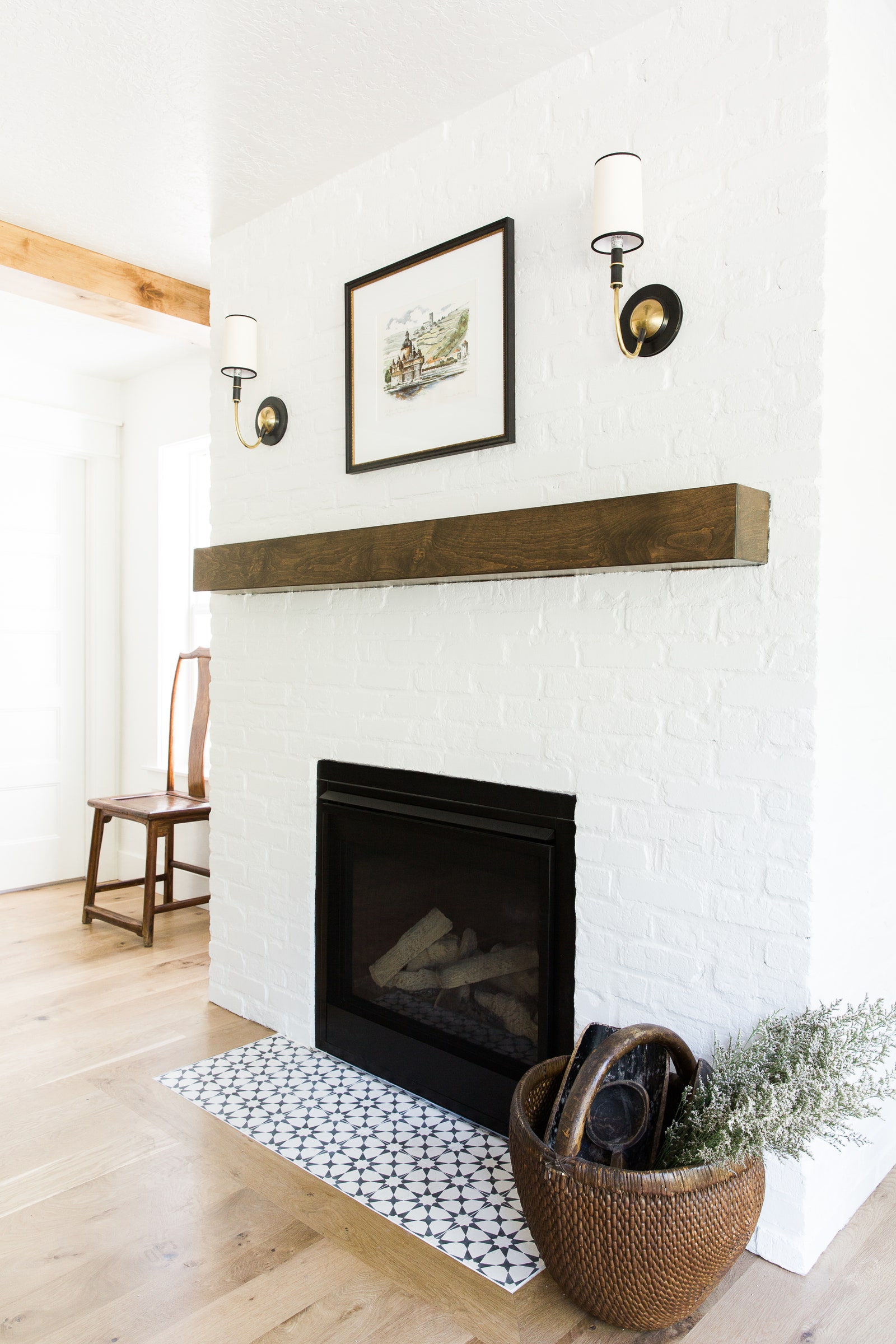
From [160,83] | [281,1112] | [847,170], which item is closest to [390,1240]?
[281,1112]

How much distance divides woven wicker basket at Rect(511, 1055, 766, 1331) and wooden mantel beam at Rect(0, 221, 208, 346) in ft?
8.81

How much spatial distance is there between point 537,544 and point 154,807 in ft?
7.49

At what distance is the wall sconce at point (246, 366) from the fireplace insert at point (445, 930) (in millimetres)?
936

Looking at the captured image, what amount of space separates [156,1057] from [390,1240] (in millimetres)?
1006

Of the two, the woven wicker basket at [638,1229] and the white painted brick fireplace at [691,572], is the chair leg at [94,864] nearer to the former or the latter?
the white painted brick fireplace at [691,572]

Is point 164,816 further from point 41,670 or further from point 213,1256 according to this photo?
point 213,1256

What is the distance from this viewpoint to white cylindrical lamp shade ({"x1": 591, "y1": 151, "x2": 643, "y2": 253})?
1668 mm

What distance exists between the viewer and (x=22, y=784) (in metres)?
4.20

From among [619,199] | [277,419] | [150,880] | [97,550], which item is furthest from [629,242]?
[97,550]

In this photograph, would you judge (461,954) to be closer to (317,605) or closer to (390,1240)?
(390,1240)

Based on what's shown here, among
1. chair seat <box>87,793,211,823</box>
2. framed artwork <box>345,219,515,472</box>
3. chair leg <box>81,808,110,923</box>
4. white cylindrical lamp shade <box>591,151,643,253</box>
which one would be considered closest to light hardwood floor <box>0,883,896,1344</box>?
chair seat <box>87,793,211,823</box>

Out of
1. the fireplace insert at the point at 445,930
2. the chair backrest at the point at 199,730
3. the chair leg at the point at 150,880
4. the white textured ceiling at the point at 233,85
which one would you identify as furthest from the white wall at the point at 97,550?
the fireplace insert at the point at 445,930

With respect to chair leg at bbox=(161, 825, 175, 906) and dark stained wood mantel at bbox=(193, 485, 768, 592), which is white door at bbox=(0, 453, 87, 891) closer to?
chair leg at bbox=(161, 825, 175, 906)

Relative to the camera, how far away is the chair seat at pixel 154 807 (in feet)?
11.3
